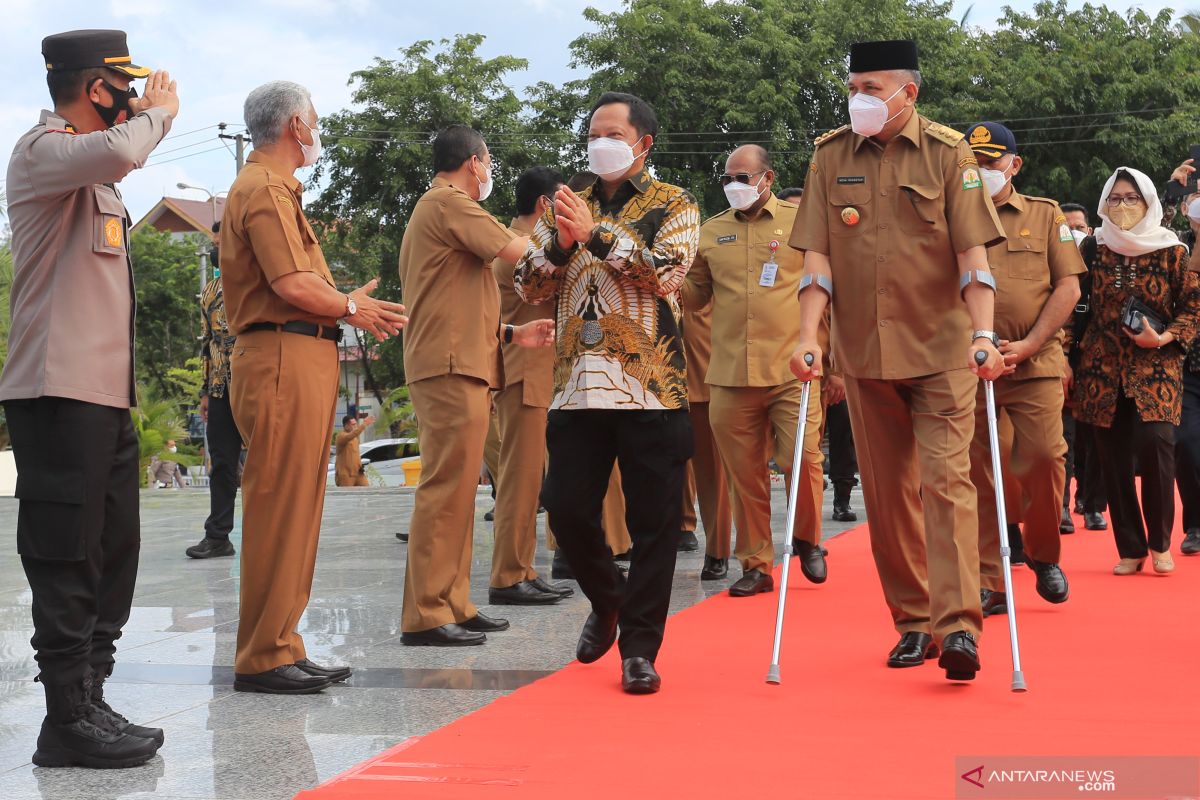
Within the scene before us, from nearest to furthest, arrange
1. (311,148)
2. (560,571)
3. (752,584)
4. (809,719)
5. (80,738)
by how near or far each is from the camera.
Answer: (80,738), (809,719), (311,148), (752,584), (560,571)

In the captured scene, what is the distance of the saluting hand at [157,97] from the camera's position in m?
4.00

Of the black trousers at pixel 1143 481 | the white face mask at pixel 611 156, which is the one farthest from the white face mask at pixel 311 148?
the black trousers at pixel 1143 481

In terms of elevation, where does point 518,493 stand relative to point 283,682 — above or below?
above

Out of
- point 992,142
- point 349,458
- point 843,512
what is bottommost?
point 349,458

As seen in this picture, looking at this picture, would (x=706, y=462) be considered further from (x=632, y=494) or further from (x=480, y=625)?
(x=632, y=494)

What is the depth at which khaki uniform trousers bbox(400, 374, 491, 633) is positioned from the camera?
18.1 feet

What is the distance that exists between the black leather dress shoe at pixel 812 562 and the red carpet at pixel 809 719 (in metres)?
0.95

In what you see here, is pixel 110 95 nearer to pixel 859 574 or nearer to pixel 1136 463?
pixel 859 574

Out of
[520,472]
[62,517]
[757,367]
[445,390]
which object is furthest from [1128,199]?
[62,517]

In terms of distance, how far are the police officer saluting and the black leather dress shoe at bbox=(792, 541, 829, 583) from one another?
3716 millimetres

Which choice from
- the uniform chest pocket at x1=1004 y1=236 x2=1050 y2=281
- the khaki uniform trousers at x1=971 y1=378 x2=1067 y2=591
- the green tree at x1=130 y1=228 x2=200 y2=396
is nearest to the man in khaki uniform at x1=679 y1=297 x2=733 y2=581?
the khaki uniform trousers at x1=971 y1=378 x2=1067 y2=591

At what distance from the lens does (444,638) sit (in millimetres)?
5418

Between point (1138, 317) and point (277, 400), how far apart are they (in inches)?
180

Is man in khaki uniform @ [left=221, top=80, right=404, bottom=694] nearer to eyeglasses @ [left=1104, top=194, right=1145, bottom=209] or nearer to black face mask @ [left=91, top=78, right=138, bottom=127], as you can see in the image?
black face mask @ [left=91, top=78, right=138, bottom=127]
